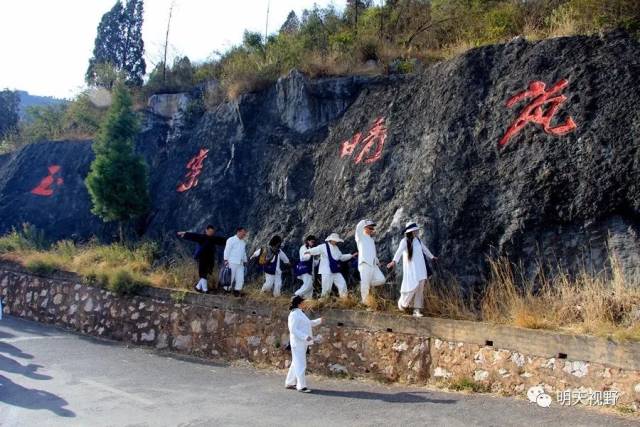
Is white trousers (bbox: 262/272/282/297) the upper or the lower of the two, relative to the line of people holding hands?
lower

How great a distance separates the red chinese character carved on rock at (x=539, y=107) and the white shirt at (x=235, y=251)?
476 cm

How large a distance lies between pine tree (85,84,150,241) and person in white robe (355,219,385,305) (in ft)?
24.2

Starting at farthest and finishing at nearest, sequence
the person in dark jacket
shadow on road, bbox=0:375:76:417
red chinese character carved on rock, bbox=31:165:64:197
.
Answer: red chinese character carved on rock, bbox=31:165:64:197 → the person in dark jacket → shadow on road, bbox=0:375:76:417

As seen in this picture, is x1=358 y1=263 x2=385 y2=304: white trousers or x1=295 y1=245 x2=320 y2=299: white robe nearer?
x1=358 y1=263 x2=385 y2=304: white trousers

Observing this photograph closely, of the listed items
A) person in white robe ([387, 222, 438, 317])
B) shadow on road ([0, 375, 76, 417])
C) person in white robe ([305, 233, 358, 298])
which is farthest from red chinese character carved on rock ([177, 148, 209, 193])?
person in white robe ([387, 222, 438, 317])

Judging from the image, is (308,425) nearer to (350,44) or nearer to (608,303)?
(608,303)

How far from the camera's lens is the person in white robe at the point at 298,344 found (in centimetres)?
788

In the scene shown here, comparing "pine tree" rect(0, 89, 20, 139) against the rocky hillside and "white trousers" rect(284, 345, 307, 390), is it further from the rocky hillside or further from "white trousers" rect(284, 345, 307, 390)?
"white trousers" rect(284, 345, 307, 390)

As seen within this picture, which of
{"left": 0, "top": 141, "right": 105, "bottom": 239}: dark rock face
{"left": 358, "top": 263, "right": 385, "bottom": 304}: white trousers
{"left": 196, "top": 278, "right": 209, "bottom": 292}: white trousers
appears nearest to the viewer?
{"left": 358, "top": 263, "right": 385, "bottom": 304}: white trousers

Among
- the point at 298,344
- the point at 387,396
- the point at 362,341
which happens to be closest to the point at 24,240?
the point at 298,344

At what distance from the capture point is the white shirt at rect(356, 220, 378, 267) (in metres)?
9.09

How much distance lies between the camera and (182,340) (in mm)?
10844

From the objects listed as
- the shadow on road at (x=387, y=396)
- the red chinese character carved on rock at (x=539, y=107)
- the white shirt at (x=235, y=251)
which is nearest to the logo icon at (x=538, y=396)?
the shadow on road at (x=387, y=396)

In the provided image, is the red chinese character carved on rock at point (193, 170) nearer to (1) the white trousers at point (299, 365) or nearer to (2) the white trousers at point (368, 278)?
(2) the white trousers at point (368, 278)
